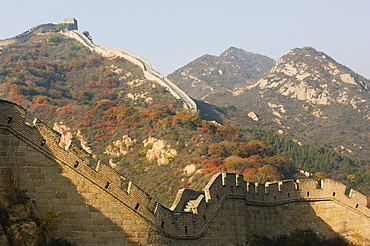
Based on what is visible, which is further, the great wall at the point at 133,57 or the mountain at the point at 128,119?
the great wall at the point at 133,57

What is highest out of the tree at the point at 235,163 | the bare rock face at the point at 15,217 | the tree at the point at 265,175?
the tree at the point at 235,163

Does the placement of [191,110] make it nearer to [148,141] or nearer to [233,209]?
[148,141]

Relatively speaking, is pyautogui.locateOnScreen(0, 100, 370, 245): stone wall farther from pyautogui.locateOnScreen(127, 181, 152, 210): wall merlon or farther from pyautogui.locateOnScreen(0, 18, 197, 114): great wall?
pyautogui.locateOnScreen(0, 18, 197, 114): great wall

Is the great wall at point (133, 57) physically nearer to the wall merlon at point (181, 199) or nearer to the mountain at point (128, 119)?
the mountain at point (128, 119)

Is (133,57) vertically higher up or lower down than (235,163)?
higher up

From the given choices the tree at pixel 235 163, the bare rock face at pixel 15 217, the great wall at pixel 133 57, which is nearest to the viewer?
the bare rock face at pixel 15 217

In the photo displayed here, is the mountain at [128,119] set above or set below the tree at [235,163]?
above

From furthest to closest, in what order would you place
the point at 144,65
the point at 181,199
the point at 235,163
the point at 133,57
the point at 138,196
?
1. the point at 133,57
2. the point at 144,65
3. the point at 235,163
4. the point at 181,199
5. the point at 138,196

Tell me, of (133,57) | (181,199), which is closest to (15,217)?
(181,199)

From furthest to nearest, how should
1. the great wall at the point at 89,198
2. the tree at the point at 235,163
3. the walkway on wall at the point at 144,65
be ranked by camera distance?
1. the walkway on wall at the point at 144,65
2. the tree at the point at 235,163
3. the great wall at the point at 89,198

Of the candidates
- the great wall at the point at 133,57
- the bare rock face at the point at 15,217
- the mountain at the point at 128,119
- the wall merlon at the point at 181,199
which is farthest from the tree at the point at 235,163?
the bare rock face at the point at 15,217

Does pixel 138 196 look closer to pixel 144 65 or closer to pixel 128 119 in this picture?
pixel 128 119

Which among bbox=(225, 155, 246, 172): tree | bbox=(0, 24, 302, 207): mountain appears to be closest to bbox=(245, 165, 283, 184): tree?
bbox=(0, 24, 302, 207): mountain

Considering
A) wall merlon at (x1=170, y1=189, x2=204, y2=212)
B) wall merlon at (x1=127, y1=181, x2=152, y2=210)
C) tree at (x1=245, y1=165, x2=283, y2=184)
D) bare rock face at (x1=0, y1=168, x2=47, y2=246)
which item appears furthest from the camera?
tree at (x1=245, y1=165, x2=283, y2=184)
